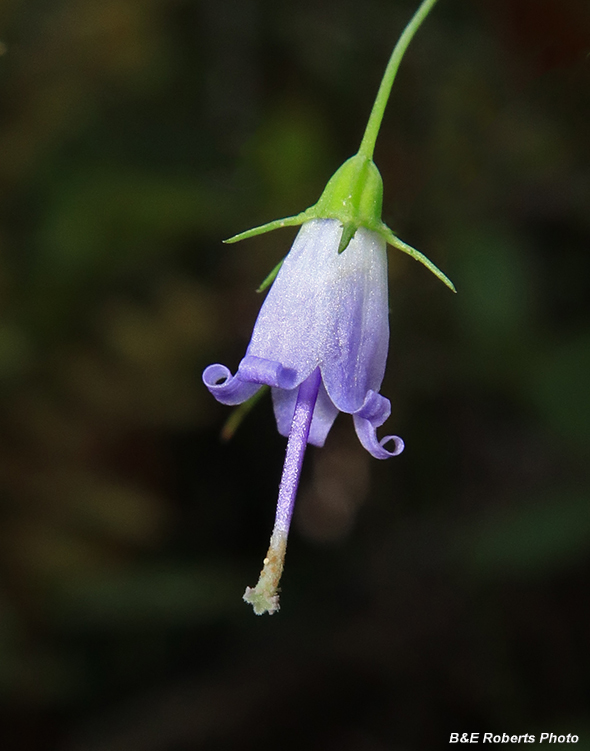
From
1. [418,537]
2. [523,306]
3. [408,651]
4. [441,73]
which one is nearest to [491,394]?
[523,306]

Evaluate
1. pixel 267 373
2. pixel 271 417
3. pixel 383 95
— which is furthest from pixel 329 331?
pixel 271 417

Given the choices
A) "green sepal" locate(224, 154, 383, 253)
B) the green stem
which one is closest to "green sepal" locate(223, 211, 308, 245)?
"green sepal" locate(224, 154, 383, 253)

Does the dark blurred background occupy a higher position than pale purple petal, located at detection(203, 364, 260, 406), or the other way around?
the dark blurred background

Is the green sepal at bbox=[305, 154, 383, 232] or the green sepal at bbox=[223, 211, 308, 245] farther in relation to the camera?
the green sepal at bbox=[305, 154, 383, 232]

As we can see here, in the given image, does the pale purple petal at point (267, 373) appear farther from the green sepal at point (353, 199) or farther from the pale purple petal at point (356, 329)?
the green sepal at point (353, 199)

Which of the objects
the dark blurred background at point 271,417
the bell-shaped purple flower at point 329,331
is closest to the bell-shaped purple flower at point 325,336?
the bell-shaped purple flower at point 329,331

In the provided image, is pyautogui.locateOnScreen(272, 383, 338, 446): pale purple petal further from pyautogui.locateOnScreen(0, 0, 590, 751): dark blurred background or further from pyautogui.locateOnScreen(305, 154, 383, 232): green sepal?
pyautogui.locateOnScreen(0, 0, 590, 751): dark blurred background
